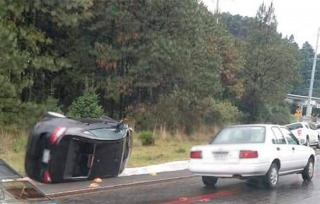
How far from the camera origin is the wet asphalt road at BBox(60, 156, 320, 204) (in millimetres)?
10242

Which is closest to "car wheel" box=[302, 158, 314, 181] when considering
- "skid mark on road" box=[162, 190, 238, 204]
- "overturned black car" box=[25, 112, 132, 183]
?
"skid mark on road" box=[162, 190, 238, 204]

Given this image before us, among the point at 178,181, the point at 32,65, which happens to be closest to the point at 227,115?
the point at 32,65

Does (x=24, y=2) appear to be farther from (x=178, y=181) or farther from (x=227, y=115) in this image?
(x=227, y=115)

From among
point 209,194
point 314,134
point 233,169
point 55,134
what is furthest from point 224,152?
point 314,134

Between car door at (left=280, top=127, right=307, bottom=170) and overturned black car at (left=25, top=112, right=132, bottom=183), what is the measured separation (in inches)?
167

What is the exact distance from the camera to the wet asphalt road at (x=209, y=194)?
10.2 metres

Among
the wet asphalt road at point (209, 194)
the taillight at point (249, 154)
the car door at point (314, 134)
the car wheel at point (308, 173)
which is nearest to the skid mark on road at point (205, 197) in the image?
the wet asphalt road at point (209, 194)

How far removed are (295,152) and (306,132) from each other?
16.0 metres

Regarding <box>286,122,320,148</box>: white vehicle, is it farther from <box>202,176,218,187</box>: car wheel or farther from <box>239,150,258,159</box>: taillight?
<box>239,150,258,159</box>: taillight

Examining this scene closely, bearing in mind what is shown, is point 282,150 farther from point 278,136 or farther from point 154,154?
point 154,154

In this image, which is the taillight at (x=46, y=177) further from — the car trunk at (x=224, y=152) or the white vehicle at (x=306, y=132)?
the white vehicle at (x=306, y=132)

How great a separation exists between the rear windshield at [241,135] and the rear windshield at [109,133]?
7.43ft

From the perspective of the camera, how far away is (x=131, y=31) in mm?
26281

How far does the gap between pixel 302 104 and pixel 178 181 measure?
79.4 meters
